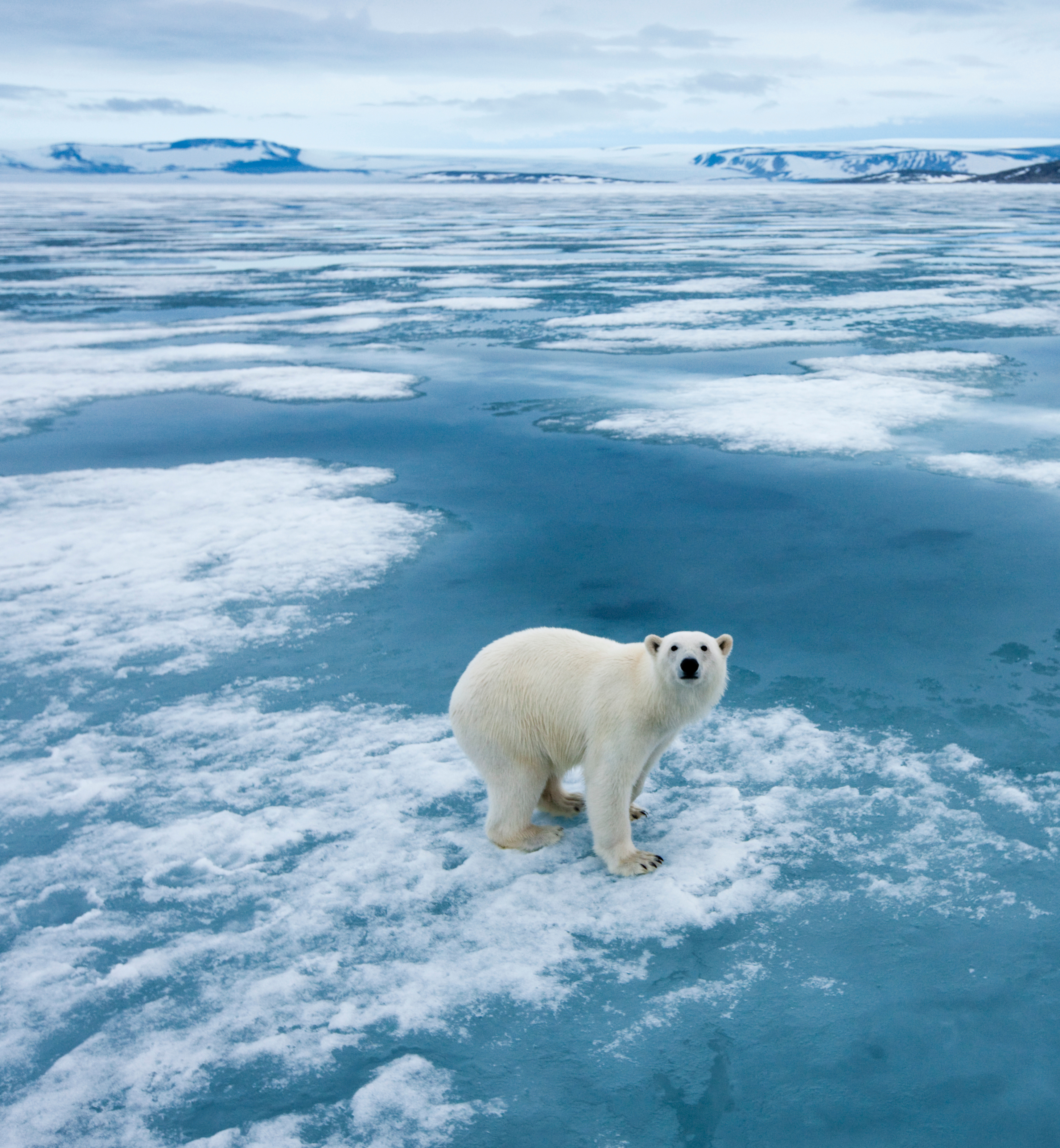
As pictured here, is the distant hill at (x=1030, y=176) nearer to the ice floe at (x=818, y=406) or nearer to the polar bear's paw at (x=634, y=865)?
the ice floe at (x=818, y=406)

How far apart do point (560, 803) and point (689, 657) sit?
978mm

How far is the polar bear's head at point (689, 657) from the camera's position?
274 cm

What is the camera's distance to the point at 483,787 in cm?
356

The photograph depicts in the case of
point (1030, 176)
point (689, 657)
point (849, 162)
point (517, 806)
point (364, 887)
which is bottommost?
point (364, 887)

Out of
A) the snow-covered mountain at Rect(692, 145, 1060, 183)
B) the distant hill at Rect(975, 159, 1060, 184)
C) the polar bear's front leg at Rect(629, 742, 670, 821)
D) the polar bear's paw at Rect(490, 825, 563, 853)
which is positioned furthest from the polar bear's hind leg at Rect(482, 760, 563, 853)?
the snow-covered mountain at Rect(692, 145, 1060, 183)

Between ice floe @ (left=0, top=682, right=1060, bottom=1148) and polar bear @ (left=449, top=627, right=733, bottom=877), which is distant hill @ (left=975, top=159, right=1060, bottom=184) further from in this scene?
polar bear @ (left=449, top=627, right=733, bottom=877)

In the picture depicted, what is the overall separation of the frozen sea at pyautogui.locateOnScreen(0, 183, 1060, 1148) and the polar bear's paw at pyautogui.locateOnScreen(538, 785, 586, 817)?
53mm

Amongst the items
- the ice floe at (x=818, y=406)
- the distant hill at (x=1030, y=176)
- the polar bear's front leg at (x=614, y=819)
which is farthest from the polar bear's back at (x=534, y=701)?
the distant hill at (x=1030, y=176)

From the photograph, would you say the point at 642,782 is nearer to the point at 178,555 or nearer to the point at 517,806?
the point at 517,806

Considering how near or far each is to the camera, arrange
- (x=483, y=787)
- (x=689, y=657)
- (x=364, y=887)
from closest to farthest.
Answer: (x=689, y=657), (x=364, y=887), (x=483, y=787)

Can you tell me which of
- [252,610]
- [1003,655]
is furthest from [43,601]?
[1003,655]

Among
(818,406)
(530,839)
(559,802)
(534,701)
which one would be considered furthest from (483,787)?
(818,406)

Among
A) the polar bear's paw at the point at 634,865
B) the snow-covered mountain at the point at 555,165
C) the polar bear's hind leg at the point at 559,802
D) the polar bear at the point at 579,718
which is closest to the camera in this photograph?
the polar bear at the point at 579,718

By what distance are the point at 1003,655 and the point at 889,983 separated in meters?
2.31
